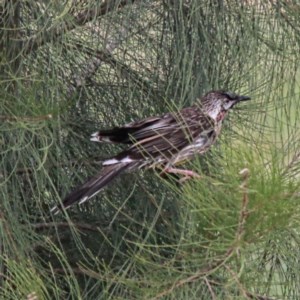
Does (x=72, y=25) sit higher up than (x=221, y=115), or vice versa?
(x=72, y=25)

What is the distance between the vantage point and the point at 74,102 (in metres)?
1.66

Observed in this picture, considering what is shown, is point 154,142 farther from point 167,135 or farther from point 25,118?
point 25,118

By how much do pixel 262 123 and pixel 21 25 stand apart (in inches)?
16.6

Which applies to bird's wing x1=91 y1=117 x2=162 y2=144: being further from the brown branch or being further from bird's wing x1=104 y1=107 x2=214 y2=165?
the brown branch

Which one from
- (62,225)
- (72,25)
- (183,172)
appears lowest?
(62,225)

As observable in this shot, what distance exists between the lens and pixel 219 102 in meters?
1.62

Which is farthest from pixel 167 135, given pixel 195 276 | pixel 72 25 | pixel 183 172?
pixel 195 276

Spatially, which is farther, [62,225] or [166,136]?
[62,225]

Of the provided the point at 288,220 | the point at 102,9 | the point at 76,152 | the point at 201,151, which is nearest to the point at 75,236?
the point at 76,152

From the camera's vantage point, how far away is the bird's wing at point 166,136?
A: 5.14 ft

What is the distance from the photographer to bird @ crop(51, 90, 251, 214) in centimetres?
156

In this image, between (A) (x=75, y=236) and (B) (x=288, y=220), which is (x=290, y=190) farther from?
(A) (x=75, y=236)

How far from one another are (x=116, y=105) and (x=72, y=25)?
0.66 ft

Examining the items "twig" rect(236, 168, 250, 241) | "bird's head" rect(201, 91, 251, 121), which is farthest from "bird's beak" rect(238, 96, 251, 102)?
"twig" rect(236, 168, 250, 241)
